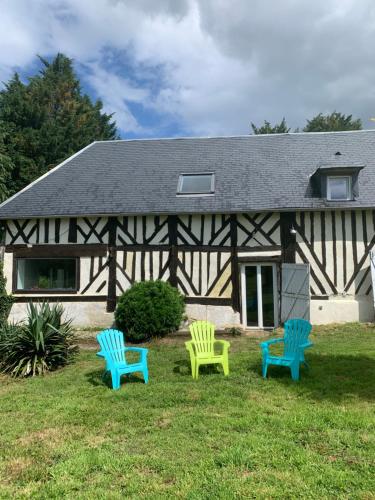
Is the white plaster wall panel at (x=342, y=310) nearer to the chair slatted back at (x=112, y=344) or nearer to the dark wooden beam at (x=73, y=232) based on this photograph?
the chair slatted back at (x=112, y=344)

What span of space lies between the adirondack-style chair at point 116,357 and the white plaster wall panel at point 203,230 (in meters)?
5.11

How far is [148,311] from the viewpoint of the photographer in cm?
909

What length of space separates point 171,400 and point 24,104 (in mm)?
21947

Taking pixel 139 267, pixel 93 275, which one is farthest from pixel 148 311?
pixel 93 275

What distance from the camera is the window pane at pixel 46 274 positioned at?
36.7 ft

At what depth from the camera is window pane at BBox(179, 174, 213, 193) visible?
11377 mm


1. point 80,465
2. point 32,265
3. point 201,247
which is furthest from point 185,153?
point 80,465

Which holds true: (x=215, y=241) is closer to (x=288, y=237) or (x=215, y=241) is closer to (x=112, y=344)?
(x=288, y=237)

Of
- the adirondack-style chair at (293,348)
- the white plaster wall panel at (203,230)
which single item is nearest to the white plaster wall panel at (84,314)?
the white plaster wall panel at (203,230)

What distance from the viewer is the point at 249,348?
7988mm

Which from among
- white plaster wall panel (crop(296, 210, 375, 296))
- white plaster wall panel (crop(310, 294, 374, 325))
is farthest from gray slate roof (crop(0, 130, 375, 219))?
A: white plaster wall panel (crop(310, 294, 374, 325))

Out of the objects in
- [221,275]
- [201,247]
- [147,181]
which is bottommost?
[221,275]

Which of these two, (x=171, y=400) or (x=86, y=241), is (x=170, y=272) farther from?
(x=171, y=400)

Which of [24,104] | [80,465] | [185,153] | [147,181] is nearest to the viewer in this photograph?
[80,465]
